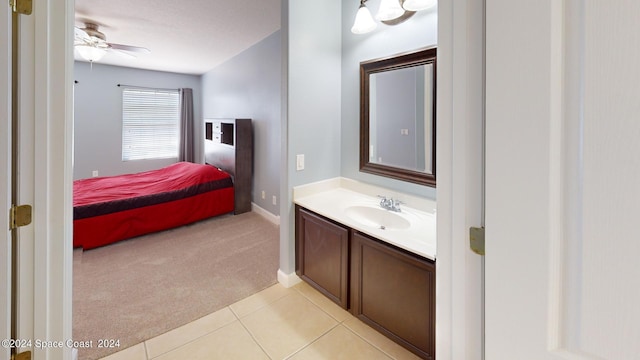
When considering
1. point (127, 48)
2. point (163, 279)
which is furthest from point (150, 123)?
point (163, 279)

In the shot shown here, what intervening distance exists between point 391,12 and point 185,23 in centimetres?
250

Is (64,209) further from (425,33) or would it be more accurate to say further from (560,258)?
(425,33)

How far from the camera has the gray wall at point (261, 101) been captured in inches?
148

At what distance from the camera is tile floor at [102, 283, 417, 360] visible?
167cm

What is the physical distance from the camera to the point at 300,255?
2.36 metres

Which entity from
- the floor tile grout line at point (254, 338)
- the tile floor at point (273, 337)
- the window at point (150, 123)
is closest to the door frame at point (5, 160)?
the tile floor at point (273, 337)

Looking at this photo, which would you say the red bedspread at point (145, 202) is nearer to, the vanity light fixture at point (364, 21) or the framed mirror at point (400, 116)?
the framed mirror at point (400, 116)

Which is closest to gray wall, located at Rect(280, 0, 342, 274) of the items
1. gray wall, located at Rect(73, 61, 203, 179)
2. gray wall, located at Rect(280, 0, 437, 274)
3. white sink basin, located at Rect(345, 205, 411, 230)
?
gray wall, located at Rect(280, 0, 437, 274)

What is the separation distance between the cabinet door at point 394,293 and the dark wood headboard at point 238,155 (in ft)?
9.24

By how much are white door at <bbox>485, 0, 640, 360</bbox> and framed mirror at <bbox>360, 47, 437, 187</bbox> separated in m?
1.31

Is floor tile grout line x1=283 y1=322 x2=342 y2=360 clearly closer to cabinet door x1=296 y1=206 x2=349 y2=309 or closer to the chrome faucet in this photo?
cabinet door x1=296 y1=206 x2=349 y2=309

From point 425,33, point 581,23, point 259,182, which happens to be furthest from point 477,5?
point 259,182

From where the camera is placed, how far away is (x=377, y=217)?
6.93 ft

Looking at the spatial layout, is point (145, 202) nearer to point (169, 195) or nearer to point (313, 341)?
point (169, 195)
